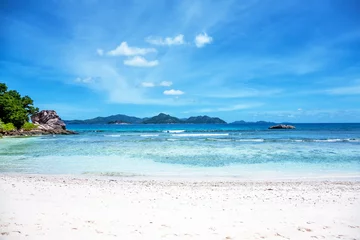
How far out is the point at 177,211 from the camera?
635cm

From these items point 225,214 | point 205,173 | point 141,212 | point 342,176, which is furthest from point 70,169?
point 342,176

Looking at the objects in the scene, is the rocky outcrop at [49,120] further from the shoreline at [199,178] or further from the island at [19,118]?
the shoreline at [199,178]

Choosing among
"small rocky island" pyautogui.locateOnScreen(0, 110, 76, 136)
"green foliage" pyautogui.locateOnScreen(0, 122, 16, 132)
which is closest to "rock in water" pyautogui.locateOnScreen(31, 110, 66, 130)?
"small rocky island" pyautogui.locateOnScreen(0, 110, 76, 136)

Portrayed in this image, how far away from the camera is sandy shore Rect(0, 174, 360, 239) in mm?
4984

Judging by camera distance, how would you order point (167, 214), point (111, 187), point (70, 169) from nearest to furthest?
point (167, 214) < point (111, 187) < point (70, 169)

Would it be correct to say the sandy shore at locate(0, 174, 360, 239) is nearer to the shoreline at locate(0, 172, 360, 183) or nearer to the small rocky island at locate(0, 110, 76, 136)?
the shoreline at locate(0, 172, 360, 183)

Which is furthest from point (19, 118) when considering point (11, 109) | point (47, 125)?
point (47, 125)

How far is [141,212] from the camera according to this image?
626cm

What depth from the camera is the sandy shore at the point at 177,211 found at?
4.98 meters

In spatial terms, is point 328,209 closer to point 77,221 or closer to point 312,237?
point 312,237

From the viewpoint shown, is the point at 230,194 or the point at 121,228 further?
the point at 230,194

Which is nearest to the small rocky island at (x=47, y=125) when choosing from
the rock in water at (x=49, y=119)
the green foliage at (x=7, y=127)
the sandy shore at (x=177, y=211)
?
the rock in water at (x=49, y=119)

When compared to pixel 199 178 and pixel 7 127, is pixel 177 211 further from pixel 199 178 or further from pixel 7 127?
pixel 7 127

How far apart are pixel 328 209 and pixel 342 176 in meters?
6.53
